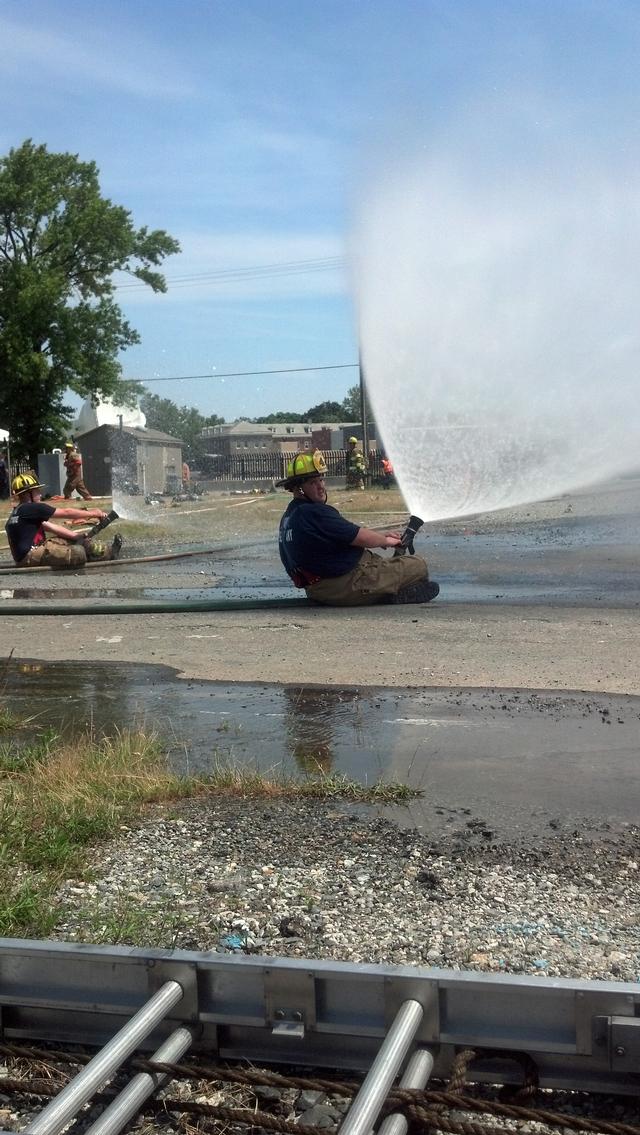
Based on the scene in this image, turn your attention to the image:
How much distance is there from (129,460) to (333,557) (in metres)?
30.1

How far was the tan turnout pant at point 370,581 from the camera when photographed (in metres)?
9.77

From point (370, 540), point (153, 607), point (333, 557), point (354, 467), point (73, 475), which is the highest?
point (73, 475)

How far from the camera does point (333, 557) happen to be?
968 cm

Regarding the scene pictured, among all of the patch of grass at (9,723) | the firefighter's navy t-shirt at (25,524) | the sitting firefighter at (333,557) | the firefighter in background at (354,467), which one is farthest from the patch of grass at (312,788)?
the firefighter in background at (354,467)

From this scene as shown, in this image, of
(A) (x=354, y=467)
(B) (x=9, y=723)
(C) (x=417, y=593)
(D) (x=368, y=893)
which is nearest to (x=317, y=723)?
(B) (x=9, y=723)

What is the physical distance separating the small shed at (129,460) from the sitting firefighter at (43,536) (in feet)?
57.3

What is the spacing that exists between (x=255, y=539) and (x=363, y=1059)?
15.9 metres

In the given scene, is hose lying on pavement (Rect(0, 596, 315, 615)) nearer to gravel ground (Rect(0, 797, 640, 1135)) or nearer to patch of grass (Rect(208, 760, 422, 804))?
patch of grass (Rect(208, 760, 422, 804))

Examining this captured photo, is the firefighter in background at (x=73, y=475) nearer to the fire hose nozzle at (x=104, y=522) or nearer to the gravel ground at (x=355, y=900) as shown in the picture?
the fire hose nozzle at (x=104, y=522)

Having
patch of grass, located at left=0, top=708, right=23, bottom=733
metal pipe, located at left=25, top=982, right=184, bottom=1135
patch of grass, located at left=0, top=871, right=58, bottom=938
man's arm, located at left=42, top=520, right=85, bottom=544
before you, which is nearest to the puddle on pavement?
patch of grass, located at left=0, top=708, right=23, bottom=733

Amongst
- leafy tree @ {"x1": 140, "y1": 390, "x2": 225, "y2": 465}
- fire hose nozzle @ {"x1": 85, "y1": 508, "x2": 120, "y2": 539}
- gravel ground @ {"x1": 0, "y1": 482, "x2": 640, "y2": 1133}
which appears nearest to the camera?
gravel ground @ {"x1": 0, "y1": 482, "x2": 640, "y2": 1133}

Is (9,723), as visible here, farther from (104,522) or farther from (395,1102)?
(104,522)

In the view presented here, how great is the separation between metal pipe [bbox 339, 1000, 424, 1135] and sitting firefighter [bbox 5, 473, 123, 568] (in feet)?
35.5

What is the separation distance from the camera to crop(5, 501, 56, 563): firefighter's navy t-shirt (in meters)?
12.8
